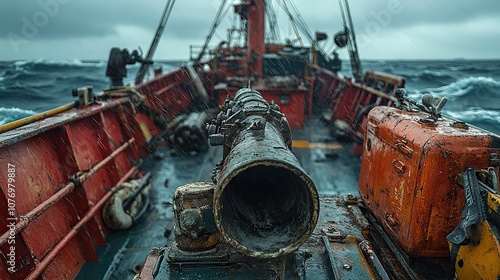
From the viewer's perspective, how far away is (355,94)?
33.2 ft

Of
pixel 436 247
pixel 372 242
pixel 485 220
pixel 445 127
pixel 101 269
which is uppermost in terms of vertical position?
pixel 445 127

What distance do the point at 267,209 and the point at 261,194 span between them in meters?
0.15

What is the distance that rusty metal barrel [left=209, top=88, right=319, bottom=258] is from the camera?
1979 mm

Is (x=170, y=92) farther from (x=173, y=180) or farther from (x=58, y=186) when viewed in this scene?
(x=58, y=186)

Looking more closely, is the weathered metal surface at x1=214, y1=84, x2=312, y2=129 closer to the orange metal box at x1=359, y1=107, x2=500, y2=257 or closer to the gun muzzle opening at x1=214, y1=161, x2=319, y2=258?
the orange metal box at x1=359, y1=107, x2=500, y2=257

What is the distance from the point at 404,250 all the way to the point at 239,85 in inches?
294

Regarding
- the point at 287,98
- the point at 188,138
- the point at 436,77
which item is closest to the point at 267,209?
the point at 188,138

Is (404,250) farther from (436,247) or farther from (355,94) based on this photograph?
(355,94)

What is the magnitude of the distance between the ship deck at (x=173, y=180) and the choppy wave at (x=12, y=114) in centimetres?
513

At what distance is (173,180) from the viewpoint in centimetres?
688

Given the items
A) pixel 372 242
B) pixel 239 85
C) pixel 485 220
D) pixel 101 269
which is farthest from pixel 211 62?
pixel 485 220

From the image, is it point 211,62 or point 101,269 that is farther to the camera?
point 211,62

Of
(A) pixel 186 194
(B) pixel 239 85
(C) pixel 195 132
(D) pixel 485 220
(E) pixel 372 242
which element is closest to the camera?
(D) pixel 485 220

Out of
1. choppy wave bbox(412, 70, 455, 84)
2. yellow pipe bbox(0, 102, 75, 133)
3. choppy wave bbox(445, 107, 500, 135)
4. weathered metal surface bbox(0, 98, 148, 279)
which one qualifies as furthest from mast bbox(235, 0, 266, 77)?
choppy wave bbox(412, 70, 455, 84)
